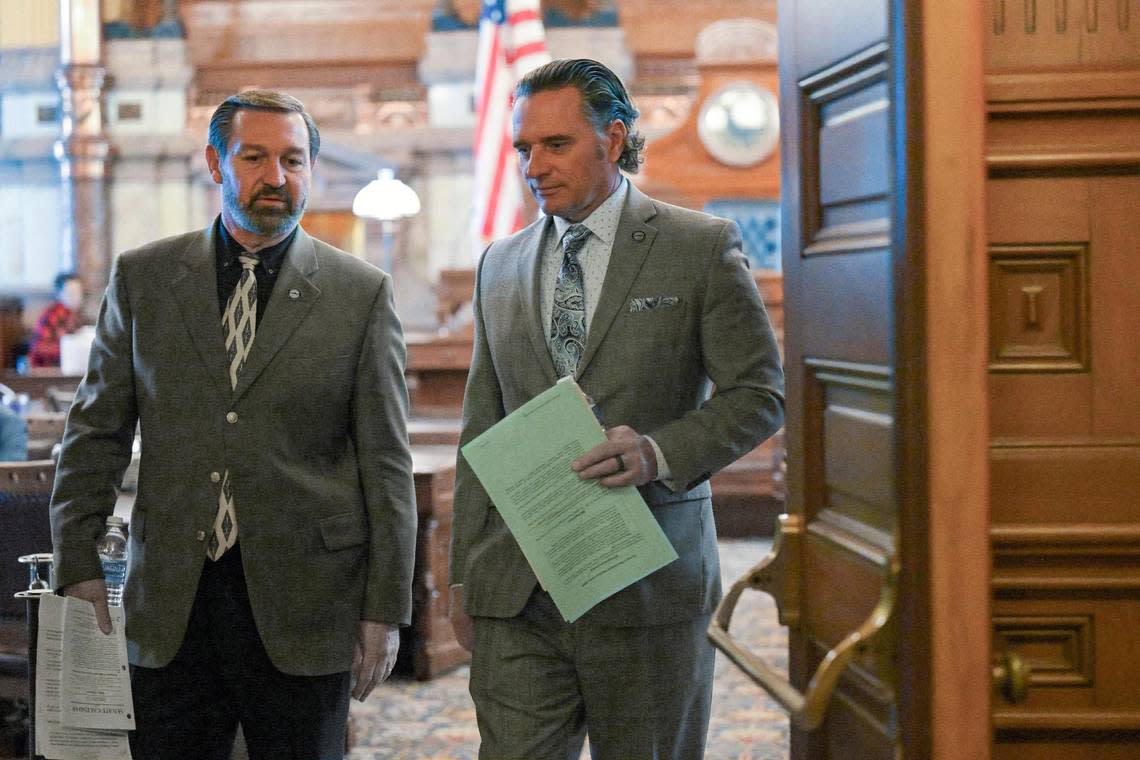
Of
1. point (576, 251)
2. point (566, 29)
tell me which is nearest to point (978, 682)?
point (576, 251)

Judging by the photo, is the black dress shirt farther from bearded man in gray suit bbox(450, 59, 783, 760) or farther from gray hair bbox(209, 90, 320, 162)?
bearded man in gray suit bbox(450, 59, 783, 760)

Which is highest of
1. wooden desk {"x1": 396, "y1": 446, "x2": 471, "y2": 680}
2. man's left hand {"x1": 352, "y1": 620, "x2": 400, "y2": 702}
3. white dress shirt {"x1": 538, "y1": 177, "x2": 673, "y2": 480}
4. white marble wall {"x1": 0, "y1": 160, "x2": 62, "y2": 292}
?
white marble wall {"x1": 0, "y1": 160, "x2": 62, "y2": 292}

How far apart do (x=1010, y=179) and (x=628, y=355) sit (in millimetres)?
880

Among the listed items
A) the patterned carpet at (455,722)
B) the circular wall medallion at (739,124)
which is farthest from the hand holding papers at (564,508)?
the circular wall medallion at (739,124)

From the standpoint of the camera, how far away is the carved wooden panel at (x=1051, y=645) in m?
1.47

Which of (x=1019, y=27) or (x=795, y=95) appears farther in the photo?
→ (x=795, y=95)

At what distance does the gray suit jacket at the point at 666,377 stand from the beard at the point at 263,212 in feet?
1.39

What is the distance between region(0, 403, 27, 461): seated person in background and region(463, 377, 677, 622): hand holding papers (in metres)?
3.59

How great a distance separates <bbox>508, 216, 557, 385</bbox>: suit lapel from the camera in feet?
7.59

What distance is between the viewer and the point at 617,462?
2152 mm

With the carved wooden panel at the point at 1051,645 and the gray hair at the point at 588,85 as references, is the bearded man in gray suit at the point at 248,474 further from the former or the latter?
the carved wooden panel at the point at 1051,645

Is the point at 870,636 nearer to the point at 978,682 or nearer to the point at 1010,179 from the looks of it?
the point at 978,682

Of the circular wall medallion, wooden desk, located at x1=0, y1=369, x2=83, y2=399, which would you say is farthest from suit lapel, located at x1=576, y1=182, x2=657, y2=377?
the circular wall medallion

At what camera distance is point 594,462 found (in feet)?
7.05
